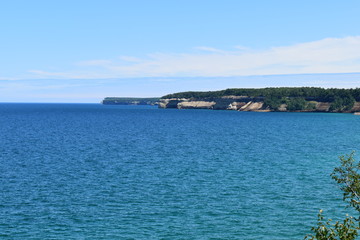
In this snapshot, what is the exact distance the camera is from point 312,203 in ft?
122

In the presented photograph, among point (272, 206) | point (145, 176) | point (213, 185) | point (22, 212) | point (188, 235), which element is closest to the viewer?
point (188, 235)

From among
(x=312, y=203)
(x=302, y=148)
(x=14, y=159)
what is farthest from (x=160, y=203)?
(x=302, y=148)

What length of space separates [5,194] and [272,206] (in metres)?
26.0

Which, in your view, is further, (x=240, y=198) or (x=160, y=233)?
(x=240, y=198)

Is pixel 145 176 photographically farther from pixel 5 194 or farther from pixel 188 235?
pixel 188 235

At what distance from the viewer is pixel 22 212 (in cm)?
3334

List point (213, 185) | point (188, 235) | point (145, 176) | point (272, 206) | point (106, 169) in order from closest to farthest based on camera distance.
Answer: point (188, 235), point (272, 206), point (213, 185), point (145, 176), point (106, 169)

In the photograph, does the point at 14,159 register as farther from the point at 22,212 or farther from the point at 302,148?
the point at 302,148

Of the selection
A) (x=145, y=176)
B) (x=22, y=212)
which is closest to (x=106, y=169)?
(x=145, y=176)

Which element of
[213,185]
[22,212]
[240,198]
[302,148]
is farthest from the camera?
[302,148]

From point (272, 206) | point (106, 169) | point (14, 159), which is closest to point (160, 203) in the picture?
point (272, 206)

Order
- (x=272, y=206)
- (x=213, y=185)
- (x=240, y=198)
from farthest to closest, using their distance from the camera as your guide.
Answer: (x=213, y=185) → (x=240, y=198) → (x=272, y=206)

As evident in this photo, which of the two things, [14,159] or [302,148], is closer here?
[14,159]

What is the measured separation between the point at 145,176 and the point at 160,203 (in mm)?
12272
